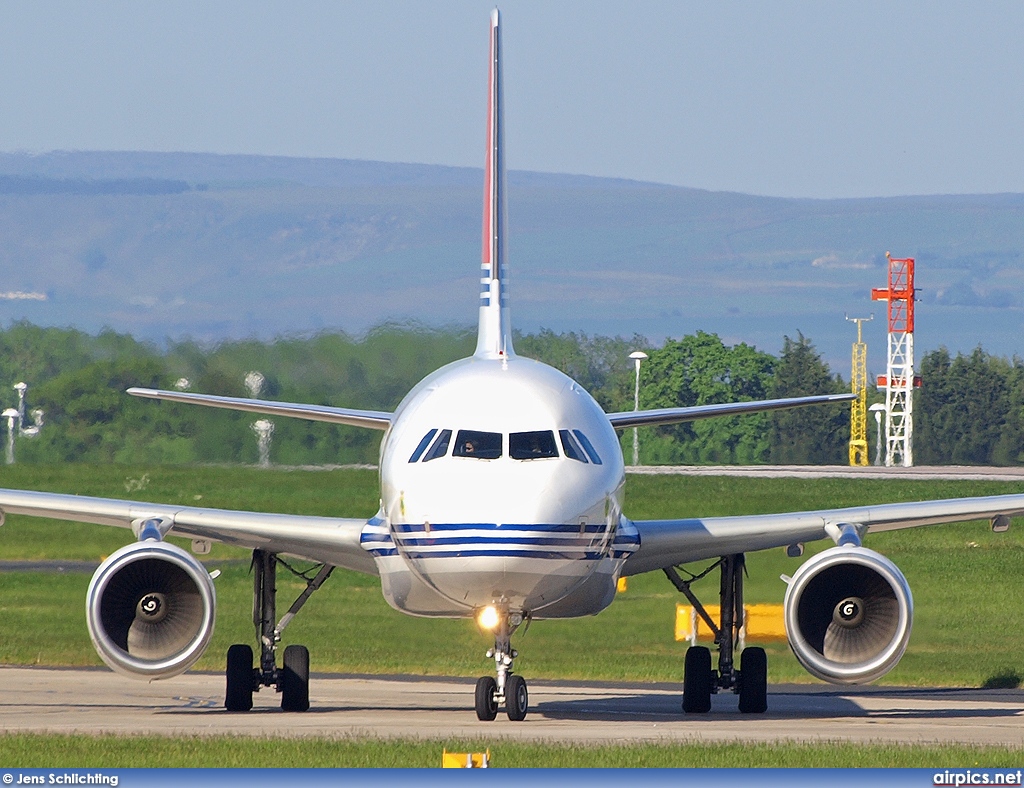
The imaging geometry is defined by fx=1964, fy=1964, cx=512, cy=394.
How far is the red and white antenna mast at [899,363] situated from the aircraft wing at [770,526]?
6039 centimetres

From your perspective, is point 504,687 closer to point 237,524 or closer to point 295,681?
point 295,681

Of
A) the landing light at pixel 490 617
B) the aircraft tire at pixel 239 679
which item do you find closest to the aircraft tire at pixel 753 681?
the landing light at pixel 490 617

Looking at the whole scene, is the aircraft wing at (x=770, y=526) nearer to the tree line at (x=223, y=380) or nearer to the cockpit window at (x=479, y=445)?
the cockpit window at (x=479, y=445)

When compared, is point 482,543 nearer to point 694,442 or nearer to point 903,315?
point 694,442

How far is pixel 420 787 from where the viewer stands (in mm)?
10164

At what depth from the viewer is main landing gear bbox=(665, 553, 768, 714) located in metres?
21.4

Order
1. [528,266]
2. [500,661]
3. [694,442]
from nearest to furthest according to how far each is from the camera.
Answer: [500,661], [694,442], [528,266]

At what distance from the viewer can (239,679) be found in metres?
20.9

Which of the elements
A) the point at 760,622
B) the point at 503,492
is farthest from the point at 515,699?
the point at 760,622

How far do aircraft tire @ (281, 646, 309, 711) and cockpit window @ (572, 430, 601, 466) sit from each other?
4.64m

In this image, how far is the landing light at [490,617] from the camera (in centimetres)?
1789

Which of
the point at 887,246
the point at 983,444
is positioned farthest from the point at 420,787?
the point at 887,246

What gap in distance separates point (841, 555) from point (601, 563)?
2634mm

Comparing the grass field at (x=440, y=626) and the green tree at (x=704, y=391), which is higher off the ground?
the green tree at (x=704, y=391)
